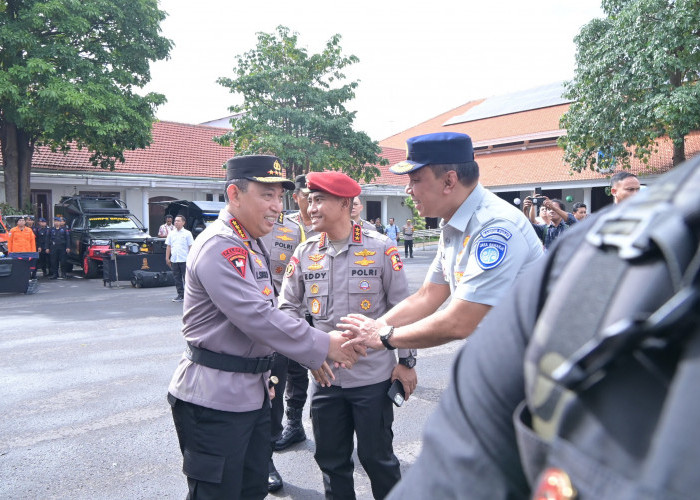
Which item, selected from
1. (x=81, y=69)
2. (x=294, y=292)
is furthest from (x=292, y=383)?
(x=81, y=69)

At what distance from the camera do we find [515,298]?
2.56ft

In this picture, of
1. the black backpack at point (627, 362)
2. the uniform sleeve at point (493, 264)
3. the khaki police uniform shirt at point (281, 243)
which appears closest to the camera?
the black backpack at point (627, 362)

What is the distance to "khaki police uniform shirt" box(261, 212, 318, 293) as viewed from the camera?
5.01 meters

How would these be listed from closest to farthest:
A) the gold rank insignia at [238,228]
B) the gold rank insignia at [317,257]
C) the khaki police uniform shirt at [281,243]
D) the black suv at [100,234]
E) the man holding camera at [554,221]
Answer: the gold rank insignia at [238,228] < the gold rank insignia at [317,257] < the khaki police uniform shirt at [281,243] < the man holding camera at [554,221] < the black suv at [100,234]

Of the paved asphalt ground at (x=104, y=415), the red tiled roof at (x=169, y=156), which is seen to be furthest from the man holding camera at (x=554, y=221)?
the red tiled roof at (x=169, y=156)

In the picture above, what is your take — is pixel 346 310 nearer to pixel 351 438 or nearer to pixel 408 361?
pixel 408 361

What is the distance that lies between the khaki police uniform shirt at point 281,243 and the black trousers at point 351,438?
6.53 ft

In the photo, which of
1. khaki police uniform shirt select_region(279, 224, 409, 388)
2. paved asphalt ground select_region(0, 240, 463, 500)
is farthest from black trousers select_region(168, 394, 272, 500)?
paved asphalt ground select_region(0, 240, 463, 500)

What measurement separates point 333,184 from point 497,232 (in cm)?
138

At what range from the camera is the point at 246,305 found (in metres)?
2.50

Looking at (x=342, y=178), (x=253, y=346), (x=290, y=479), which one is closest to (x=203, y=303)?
(x=253, y=346)

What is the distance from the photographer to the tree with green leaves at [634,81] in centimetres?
1544

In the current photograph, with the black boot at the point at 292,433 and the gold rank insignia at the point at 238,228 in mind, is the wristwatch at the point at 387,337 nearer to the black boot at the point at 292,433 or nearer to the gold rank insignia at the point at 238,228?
the gold rank insignia at the point at 238,228

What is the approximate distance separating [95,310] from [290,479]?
310 inches
